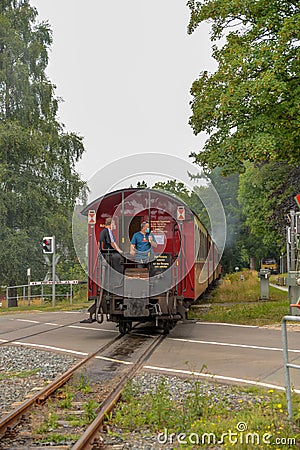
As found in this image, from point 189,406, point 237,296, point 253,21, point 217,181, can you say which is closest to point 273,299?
point 237,296

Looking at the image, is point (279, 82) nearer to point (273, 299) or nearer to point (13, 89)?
point (273, 299)

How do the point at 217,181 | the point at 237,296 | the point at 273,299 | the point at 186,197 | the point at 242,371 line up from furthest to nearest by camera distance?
the point at 217,181 < the point at 237,296 < the point at 273,299 < the point at 186,197 < the point at 242,371

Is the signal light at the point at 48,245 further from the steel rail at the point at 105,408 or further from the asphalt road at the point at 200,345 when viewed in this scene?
the steel rail at the point at 105,408

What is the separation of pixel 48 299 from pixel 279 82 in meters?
17.3

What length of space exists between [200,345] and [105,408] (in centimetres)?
542

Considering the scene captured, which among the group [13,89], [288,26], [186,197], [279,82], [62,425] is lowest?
[62,425]

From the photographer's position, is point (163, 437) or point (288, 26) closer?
point (163, 437)

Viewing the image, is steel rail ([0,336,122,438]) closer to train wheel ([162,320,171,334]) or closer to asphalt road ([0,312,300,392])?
asphalt road ([0,312,300,392])

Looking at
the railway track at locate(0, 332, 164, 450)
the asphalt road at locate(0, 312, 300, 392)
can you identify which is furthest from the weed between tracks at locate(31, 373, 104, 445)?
the asphalt road at locate(0, 312, 300, 392)

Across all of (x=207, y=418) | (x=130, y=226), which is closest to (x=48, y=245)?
(x=130, y=226)

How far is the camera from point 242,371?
364 inches

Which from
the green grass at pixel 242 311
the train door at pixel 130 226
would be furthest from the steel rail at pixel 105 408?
the green grass at pixel 242 311

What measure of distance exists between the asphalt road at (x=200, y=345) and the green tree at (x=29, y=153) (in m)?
10.0

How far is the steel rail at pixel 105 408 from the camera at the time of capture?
574 cm
